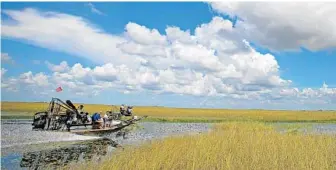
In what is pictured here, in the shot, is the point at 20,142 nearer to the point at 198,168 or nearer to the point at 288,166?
the point at 198,168

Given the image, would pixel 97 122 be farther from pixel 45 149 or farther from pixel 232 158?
pixel 232 158

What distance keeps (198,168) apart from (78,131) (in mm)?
19066

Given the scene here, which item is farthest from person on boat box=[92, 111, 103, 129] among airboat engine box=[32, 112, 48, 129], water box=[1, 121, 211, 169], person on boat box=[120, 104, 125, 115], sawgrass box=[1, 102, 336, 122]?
sawgrass box=[1, 102, 336, 122]

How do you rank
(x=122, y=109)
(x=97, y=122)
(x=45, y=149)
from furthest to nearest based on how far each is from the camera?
(x=122, y=109) → (x=97, y=122) → (x=45, y=149)

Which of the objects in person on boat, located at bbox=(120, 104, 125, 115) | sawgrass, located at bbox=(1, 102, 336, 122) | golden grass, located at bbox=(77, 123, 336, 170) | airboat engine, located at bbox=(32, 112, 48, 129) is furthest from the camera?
sawgrass, located at bbox=(1, 102, 336, 122)

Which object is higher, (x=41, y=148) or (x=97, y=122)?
(x=97, y=122)

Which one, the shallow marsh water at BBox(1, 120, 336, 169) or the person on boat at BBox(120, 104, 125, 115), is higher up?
the person on boat at BBox(120, 104, 125, 115)

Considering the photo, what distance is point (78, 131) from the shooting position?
103 ft

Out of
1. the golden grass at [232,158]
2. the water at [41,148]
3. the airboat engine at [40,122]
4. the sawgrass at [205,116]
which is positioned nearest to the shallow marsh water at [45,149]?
the water at [41,148]

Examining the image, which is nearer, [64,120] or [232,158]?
[232,158]

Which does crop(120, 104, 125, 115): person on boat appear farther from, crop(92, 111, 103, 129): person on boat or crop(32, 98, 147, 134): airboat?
crop(92, 111, 103, 129): person on boat

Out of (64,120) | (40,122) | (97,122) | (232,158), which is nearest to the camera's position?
(232,158)

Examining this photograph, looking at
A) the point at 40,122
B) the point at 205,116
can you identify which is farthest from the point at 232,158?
the point at 205,116

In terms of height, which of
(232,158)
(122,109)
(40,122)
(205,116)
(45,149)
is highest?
(122,109)
